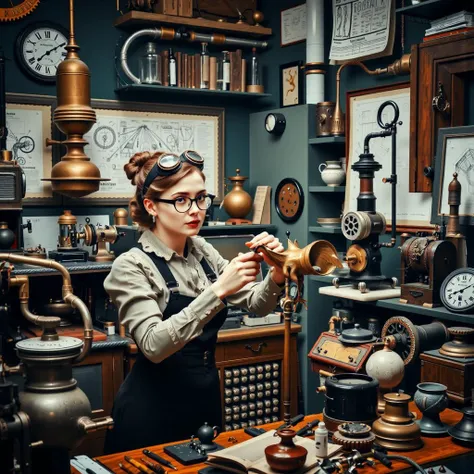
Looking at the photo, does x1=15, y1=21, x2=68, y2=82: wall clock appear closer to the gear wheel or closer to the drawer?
the drawer

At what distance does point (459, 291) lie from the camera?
3.79m

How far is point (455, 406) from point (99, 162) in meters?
2.98

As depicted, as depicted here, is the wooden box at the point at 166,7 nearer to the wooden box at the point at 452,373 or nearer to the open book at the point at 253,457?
the wooden box at the point at 452,373

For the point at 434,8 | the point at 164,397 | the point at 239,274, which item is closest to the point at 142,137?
the point at 434,8

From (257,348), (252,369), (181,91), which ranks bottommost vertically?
(252,369)

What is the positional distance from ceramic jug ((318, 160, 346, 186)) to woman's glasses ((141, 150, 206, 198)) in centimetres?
227

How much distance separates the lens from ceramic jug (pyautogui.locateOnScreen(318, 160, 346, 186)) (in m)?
5.10

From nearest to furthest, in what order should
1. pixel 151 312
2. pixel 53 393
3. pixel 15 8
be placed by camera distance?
pixel 53 393 < pixel 151 312 < pixel 15 8

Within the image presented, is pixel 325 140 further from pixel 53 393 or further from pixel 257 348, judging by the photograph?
pixel 53 393

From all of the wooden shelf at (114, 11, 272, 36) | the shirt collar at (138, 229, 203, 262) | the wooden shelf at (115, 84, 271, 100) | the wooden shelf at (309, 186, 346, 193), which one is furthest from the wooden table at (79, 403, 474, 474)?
the wooden shelf at (114, 11, 272, 36)

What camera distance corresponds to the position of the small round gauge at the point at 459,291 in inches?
146

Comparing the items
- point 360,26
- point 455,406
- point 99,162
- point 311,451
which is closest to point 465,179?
point 455,406

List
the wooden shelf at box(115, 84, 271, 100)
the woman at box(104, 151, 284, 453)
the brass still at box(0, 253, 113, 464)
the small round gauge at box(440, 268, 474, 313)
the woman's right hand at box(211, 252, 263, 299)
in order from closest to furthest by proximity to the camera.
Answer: the brass still at box(0, 253, 113, 464) → the woman's right hand at box(211, 252, 263, 299) → the woman at box(104, 151, 284, 453) → the small round gauge at box(440, 268, 474, 313) → the wooden shelf at box(115, 84, 271, 100)

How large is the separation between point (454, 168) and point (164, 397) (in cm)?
205
